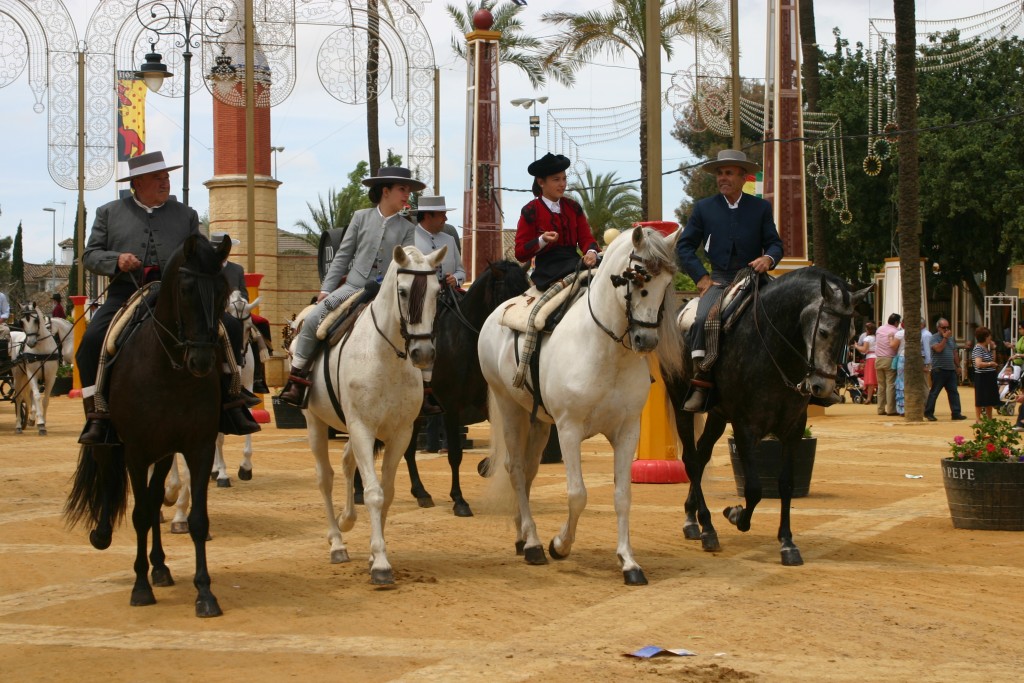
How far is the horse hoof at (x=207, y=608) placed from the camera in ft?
24.8

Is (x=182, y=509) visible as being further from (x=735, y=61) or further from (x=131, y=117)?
(x=131, y=117)

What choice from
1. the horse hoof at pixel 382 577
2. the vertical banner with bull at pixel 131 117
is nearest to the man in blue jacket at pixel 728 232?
the horse hoof at pixel 382 577

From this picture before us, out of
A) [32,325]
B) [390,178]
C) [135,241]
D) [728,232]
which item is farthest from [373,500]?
[32,325]

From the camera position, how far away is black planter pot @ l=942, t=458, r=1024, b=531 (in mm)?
10570

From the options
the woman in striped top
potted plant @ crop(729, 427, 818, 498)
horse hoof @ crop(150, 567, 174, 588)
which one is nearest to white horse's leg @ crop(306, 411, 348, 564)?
horse hoof @ crop(150, 567, 174, 588)

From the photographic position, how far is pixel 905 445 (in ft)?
63.0

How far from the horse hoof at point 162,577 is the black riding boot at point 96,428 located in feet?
3.19

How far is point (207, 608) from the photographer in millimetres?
7594

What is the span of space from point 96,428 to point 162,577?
1.12 m

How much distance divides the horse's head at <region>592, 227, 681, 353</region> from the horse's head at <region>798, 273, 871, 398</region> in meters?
1.28

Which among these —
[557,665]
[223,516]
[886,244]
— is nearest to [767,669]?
[557,665]

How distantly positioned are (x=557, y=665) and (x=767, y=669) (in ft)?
3.39

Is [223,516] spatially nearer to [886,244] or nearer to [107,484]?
[107,484]

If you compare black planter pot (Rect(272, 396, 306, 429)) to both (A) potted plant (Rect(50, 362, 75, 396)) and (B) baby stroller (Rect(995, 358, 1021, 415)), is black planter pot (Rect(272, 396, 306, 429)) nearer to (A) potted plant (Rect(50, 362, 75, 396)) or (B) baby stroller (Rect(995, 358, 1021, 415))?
(B) baby stroller (Rect(995, 358, 1021, 415))
